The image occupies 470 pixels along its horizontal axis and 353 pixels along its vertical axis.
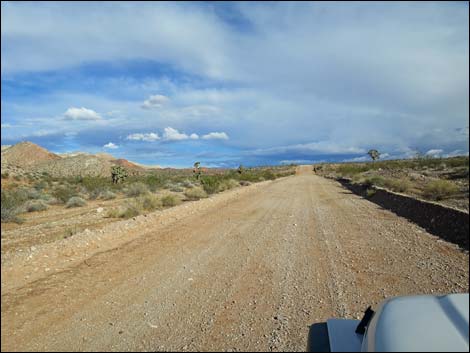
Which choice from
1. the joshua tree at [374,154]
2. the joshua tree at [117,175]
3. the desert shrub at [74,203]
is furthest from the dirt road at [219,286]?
the joshua tree at [374,154]

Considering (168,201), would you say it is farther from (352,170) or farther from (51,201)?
(352,170)

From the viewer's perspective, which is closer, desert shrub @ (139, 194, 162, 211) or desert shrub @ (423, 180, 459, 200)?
desert shrub @ (139, 194, 162, 211)

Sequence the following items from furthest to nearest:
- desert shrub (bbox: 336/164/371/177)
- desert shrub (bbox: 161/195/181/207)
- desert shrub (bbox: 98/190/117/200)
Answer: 1. desert shrub (bbox: 336/164/371/177)
2. desert shrub (bbox: 98/190/117/200)
3. desert shrub (bbox: 161/195/181/207)

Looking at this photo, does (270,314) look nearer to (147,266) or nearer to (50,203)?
(147,266)

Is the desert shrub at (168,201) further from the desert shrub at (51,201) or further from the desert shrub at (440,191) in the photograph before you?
the desert shrub at (440,191)

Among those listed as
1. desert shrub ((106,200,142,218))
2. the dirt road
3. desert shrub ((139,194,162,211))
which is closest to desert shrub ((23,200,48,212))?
desert shrub ((106,200,142,218))

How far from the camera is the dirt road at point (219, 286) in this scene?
12.5 ft

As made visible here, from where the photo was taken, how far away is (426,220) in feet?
38.6

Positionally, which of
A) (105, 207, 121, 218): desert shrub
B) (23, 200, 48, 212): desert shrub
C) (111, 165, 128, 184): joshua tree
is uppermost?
(111, 165, 128, 184): joshua tree

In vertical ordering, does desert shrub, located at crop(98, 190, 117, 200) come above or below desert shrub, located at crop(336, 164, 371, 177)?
above

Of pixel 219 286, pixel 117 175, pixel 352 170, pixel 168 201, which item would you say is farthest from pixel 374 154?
pixel 219 286

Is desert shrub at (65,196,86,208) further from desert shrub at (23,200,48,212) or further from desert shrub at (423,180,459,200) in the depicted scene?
desert shrub at (423,180,459,200)

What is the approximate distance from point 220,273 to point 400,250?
4.37 m

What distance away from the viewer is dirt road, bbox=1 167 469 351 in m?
3.81
